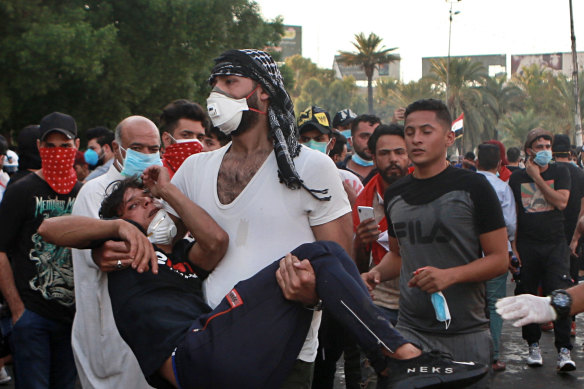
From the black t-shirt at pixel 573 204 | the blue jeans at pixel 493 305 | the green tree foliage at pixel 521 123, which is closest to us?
the blue jeans at pixel 493 305

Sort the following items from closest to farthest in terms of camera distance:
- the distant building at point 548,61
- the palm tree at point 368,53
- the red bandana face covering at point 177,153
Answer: the red bandana face covering at point 177,153 < the palm tree at point 368,53 < the distant building at point 548,61

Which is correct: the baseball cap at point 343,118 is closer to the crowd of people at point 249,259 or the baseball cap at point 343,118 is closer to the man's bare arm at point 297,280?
the crowd of people at point 249,259

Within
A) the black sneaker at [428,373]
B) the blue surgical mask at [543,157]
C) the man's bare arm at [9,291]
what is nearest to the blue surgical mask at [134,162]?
the man's bare arm at [9,291]

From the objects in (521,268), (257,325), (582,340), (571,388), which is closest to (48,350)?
(257,325)

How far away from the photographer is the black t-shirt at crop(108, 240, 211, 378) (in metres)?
2.78

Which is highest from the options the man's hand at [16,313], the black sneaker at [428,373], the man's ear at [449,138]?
the man's ear at [449,138]

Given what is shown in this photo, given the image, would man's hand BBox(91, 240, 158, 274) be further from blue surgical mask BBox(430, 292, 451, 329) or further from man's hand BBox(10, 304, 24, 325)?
man's hand BBox(10, 304, 24, 325)

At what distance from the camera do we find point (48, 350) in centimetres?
446

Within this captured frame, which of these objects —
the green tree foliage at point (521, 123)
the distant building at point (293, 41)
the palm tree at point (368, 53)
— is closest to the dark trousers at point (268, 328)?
the palm tree at point (368, 53)

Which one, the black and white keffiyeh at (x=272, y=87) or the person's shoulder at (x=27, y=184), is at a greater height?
the black and white keffiyeh at (x=272, y=87)

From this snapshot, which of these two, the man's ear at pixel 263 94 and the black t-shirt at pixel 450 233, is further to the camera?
the black t-shirt at pixel 450 233

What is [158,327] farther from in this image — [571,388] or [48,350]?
[571,388]

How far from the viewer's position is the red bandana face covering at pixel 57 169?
4.64m

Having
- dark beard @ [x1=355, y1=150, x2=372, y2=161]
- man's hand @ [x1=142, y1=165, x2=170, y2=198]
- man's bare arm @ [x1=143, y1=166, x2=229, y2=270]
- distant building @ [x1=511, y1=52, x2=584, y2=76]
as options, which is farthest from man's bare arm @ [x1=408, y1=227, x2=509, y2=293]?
distant building @ [x1=511, y1=52, x2=584, y2=76]
